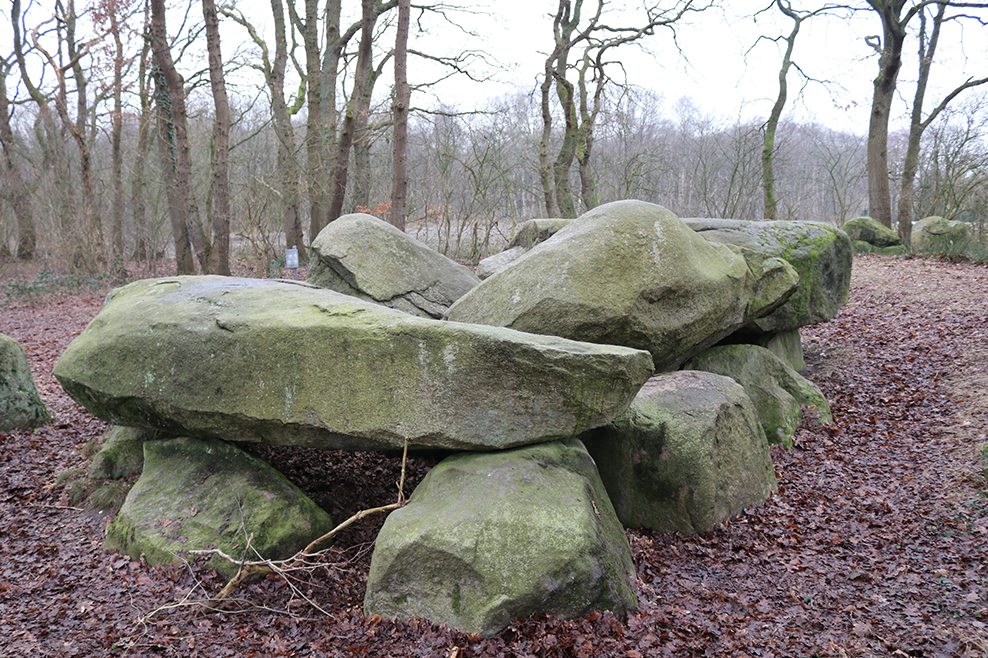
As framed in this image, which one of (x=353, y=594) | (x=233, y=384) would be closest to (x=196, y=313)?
(x=233, y=384)

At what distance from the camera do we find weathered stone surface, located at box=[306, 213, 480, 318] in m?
6.79

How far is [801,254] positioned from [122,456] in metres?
7.33

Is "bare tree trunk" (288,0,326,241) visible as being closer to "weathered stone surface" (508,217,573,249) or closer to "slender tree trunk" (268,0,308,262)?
"slender tree trunk" (268,0,308,262)

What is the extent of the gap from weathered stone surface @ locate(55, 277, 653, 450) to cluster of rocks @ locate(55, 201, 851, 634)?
0.04 ft

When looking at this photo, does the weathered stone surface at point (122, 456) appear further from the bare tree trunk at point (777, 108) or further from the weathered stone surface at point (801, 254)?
the bare tree trunk at point (777, 108)

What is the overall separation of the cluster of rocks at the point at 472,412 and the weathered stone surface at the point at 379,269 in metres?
1.21

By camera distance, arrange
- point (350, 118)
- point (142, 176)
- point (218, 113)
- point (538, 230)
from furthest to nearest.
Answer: point (142, 176)
point (350, 118)
point (218, 113)
point (538, 230)

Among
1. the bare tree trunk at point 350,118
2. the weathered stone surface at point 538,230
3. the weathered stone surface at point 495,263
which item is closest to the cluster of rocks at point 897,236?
the weathered stone surface at point 538,230

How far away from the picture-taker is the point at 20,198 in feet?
57.7

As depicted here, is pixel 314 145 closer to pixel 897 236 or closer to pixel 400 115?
pixel 400 115

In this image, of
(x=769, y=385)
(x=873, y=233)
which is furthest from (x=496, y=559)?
(x=873, y=233)

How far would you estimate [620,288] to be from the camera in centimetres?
524

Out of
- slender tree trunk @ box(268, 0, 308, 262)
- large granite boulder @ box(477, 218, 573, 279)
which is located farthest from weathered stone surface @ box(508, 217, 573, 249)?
slender tree trunk @ box(268, 0, 308, 262)

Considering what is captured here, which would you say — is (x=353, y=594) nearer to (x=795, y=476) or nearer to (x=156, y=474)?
(x=156, y=474)
